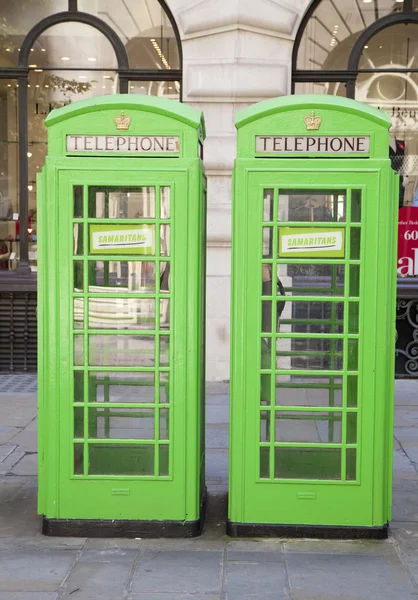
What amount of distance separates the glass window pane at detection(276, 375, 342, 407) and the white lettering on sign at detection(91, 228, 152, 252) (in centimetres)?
110

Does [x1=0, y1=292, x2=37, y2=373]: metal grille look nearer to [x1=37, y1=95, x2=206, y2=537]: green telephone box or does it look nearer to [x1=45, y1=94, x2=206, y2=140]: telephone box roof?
[x1=37, y1=95, x2=206, y2=537]: green telephone box

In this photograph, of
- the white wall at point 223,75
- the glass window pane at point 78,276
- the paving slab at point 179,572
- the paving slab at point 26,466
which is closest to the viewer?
the paving slab at point 179,572

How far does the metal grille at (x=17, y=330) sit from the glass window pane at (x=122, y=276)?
5.44 meters

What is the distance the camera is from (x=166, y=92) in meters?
10.0

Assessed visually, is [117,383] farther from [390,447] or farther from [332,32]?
[332,32]

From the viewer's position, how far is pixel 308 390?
489 cm

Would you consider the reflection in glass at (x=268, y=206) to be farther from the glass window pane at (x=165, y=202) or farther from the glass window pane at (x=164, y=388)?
the glass window pane at (x=164, y=388)

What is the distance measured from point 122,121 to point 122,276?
87cm

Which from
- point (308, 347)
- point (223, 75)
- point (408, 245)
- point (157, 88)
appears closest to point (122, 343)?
point (308, 347)

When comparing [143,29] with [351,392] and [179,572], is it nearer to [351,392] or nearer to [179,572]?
[351,392]

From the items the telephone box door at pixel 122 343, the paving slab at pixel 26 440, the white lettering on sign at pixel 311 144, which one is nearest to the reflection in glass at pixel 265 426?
the telephone box door at pixel 122 343

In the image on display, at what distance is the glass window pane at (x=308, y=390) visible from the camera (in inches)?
191

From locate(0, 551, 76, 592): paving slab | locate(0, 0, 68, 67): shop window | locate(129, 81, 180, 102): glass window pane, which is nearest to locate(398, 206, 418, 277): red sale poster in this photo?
locate(129, 81, 180, 102): glass window pane

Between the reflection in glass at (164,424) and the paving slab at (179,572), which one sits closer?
the paving slab at (179,572)
